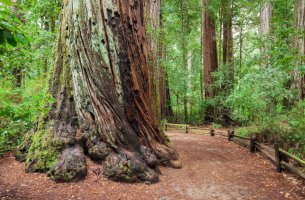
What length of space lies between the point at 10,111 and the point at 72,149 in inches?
97.9

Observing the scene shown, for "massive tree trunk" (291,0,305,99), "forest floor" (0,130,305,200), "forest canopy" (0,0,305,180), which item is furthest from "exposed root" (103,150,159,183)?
"massive tree trunk" (291,0,305,99)

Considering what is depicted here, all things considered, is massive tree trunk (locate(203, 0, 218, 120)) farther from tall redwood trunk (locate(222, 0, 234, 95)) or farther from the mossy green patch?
the mossy green patch

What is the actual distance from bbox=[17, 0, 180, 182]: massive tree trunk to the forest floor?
0.77 feet

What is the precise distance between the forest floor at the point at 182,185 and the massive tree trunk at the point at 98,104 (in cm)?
23

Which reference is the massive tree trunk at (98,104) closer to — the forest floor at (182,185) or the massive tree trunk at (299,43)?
the forest floor at (182,185)

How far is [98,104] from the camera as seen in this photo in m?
5.25

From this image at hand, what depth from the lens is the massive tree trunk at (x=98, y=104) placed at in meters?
4.84

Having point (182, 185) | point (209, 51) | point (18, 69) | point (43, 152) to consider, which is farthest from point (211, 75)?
point (43, 152)

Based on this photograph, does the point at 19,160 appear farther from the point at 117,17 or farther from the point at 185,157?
the point at 185,157

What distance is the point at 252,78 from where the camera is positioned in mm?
8688

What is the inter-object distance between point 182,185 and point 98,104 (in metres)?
2.42

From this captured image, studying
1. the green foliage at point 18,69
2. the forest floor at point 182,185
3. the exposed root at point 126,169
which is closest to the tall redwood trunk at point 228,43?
the forest floor at point 182,185

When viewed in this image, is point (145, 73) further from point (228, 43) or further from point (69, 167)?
point (228, 43)

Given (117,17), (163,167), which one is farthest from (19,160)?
(117,17)
